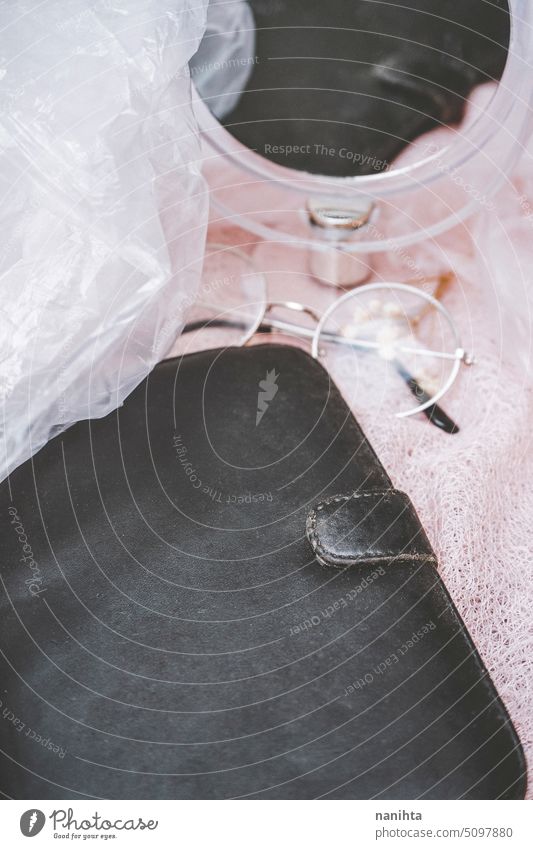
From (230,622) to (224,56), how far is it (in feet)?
1.02

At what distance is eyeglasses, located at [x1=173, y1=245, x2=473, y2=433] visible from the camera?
472 mm

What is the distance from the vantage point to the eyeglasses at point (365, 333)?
0.47 metres

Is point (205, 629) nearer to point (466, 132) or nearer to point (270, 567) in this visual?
point (270, 567)

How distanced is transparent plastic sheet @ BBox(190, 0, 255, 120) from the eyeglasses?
0.11 m

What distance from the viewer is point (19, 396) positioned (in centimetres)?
37

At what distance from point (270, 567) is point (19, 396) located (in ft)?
0.49

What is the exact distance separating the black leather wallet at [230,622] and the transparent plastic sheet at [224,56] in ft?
0.58
